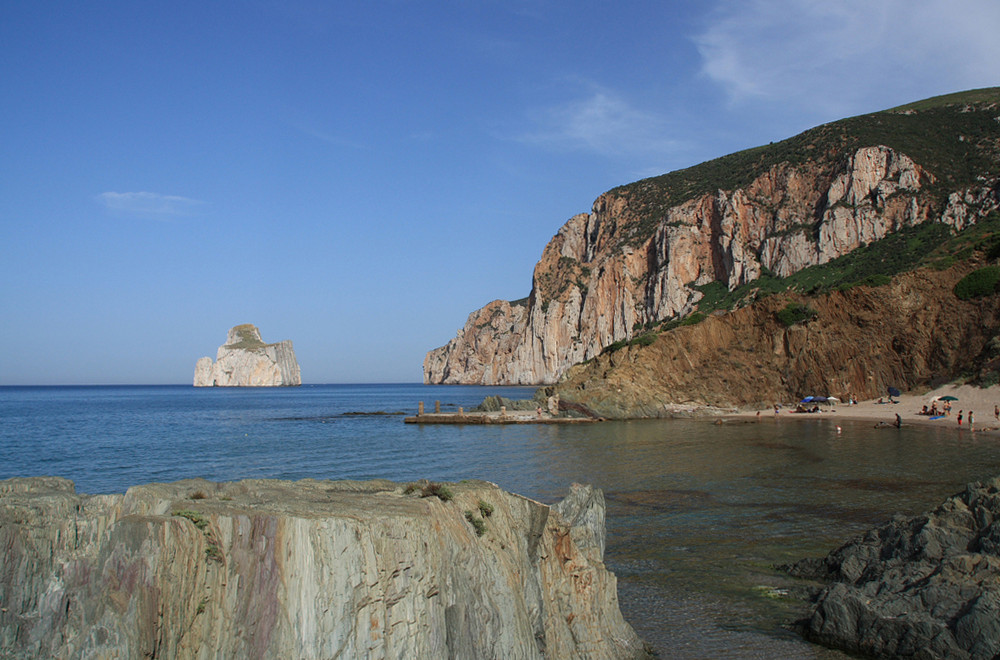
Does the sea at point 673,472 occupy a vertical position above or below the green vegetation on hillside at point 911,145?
below

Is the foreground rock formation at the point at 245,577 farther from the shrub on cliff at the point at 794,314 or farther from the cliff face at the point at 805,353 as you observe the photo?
the shrub on cliff at the point at 794,314

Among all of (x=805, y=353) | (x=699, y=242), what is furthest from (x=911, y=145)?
(x=805, y=353)

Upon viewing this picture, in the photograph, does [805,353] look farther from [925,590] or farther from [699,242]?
[699,242]

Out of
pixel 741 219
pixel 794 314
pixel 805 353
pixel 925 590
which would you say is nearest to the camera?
pixel 925 590

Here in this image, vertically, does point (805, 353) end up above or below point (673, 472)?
above

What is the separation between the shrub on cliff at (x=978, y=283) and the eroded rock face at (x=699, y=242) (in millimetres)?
27717

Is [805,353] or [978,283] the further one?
[805,353]

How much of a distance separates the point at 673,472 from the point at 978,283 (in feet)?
123

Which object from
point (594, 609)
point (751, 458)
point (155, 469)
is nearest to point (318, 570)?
point (594, 609)

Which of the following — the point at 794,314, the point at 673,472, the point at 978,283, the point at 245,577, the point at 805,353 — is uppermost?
the point at 978,283

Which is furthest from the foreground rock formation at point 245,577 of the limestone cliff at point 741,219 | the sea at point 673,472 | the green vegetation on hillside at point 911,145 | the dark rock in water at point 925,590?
the green vegetation on hillside at point 911,145

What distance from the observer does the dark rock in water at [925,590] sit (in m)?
9.53

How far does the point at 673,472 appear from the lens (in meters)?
27.4

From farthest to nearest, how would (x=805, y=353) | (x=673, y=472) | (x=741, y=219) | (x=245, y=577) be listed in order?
(x=741, y=219) < (x=805, y=353) < (x=673, y=472) < (x=245, y=577)
